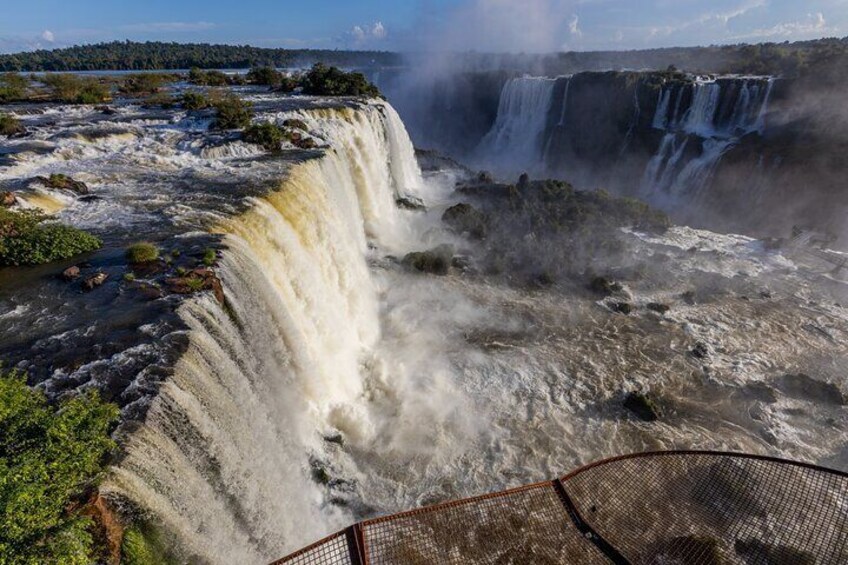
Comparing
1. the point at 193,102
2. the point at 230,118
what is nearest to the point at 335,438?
the point at 230,118

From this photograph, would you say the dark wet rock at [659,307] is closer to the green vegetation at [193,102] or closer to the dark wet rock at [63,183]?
the dark wet rock at [63,183]

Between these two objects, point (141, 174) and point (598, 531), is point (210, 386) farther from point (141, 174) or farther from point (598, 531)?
point (141, 174)

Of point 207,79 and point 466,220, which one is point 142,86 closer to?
point 207,79

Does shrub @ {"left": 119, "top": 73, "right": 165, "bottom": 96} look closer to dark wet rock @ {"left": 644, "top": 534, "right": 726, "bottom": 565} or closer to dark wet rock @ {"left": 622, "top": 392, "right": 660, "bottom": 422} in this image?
dark wet rock @ {"left": 622, "top": 392, "right": 660, "bottom": 422}

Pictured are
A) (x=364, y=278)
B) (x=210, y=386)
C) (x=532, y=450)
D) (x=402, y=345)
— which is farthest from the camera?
(x=364, y=278)

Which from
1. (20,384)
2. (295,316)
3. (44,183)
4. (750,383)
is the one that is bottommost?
(750,383)

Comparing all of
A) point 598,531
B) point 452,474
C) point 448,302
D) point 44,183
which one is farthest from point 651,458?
point 44,183

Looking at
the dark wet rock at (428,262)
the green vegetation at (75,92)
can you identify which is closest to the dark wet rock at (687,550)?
the dark wet rock at (428,262)
